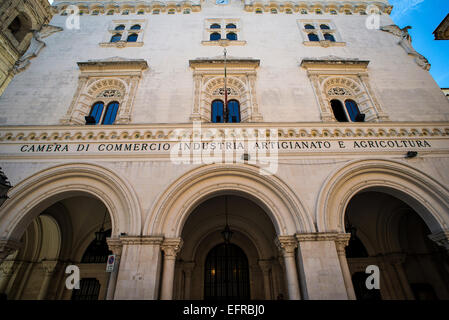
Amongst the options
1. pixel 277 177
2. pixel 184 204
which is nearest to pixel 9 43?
pixel 184 204

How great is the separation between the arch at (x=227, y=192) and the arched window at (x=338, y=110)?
5.28 meters

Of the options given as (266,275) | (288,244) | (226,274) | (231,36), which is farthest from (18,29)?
(266,275)

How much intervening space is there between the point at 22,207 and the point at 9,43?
1225cm

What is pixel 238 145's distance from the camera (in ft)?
28.2

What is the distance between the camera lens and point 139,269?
6.49 m

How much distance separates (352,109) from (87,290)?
14.8 meters

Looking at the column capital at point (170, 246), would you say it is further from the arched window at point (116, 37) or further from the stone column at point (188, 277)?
the arched window at point (116, 37)

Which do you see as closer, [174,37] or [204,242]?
[204,242]

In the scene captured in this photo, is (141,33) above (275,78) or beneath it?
above

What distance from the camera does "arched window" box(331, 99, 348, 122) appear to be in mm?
10562

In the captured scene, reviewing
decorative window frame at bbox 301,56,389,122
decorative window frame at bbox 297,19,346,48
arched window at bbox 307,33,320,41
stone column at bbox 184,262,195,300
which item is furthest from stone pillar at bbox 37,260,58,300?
arched window at bbox 307,33,320,41

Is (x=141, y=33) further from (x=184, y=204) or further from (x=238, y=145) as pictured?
(x=184, y=204)

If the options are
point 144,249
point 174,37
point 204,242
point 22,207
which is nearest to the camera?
point 144,249

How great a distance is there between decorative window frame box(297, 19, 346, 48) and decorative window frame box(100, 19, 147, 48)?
924cm
